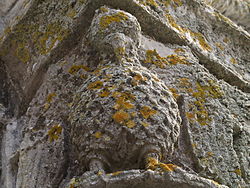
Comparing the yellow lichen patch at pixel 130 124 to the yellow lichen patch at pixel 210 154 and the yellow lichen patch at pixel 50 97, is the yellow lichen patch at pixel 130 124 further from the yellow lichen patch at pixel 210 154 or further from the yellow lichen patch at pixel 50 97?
the yellow lichen patch at pixel 50 97

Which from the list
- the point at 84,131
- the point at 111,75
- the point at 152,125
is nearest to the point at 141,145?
the point at 152,125

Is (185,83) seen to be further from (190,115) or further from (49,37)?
(49,37)

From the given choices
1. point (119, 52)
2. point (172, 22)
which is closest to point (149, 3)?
point (172, 22)

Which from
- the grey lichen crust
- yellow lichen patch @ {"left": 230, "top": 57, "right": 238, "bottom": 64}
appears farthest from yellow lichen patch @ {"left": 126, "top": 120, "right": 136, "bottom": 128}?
yellow lichen patch @ {"left": 230, "top": 57, "right": 238, "bottom": 64}

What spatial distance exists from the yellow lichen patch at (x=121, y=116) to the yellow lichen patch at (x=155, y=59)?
0.44m

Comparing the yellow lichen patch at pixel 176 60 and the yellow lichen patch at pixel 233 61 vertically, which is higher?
the yellow lichen patch at pixel 233 61

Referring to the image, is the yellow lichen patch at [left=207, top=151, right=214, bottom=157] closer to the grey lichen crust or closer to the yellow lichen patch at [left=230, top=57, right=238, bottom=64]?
the grey lichen crust

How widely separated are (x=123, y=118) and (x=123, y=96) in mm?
86

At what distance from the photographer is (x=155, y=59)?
64.9 inches

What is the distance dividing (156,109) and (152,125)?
0.21 feet

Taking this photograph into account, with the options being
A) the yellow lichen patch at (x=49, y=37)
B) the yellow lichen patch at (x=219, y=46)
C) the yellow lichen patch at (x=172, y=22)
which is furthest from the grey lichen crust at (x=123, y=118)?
the yellow lichen patch at (x=219, y=46)

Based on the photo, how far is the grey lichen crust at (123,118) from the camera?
120 cm

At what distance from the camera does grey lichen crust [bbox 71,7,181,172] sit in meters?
1.20

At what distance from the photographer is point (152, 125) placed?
4.00 ft
